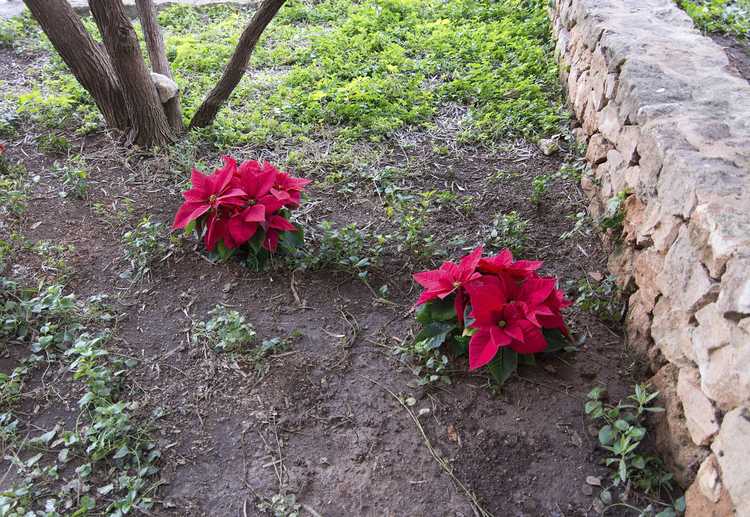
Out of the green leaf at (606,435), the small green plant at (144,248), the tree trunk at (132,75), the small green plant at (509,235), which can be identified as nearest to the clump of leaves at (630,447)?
the green leaf at (606,435)

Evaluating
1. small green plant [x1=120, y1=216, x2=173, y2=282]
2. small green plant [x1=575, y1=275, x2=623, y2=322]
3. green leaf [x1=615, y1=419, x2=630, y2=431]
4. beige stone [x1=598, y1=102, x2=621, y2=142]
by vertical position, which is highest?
beige stone [x1=598, y1=102, x2=621, y2=142]

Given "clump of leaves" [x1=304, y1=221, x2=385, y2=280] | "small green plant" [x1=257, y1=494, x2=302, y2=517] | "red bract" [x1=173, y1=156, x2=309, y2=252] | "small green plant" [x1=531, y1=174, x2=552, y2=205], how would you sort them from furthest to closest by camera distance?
"small green plant" [x1=531, y1=174, x2=552, y2=205] < "clump of leaves" [x1=304, y1=221, x2=385, y2=280] < "red bract" [x1=173, y1=156, x2=309, y2=252] < "small green plant" [x1=257, y1=494, x2=302, y2=517]

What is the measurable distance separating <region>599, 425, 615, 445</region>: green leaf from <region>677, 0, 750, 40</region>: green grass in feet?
10.7

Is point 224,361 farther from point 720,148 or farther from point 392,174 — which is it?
point 720,148

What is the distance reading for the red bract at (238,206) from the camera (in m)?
2.70

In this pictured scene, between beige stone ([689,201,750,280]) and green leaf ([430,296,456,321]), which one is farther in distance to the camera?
green leaf ([430,296,456,321])

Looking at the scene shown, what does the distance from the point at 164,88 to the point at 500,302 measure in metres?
2.66

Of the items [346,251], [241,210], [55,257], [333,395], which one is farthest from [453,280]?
[55,257]

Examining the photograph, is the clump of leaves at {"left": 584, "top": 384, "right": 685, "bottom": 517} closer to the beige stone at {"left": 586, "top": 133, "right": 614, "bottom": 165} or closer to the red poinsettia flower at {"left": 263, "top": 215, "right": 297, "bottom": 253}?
the beige stone at {"left": 586, "top": 133, "right": 614, "bottom": 165}

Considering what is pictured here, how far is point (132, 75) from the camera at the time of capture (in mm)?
3543

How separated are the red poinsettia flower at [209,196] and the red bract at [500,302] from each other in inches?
39.8

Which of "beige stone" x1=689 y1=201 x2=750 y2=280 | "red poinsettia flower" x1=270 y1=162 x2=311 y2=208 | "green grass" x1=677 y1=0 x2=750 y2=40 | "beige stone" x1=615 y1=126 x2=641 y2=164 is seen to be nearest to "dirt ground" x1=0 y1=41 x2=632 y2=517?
"red poinsettia flower" x1=270 y1=162 x2=311 y2=208

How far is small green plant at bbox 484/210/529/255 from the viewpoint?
9.33ft

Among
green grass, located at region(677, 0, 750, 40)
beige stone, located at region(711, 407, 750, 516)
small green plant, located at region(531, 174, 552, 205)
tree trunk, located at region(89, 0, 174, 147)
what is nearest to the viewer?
beige stone, located at region(711, 407, 750, 516)
